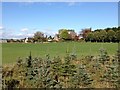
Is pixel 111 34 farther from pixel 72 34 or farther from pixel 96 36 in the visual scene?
pixel 72 34

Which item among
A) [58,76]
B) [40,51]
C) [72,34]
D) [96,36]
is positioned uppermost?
[72,34]

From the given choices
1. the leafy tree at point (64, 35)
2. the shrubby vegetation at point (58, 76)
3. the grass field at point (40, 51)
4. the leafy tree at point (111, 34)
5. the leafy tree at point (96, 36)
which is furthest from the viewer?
the leafy tree at point (64, 35)

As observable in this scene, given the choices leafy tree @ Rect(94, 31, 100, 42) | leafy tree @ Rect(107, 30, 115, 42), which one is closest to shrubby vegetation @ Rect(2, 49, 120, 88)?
leafy tree @ Rect(107, 30, 115, 42)

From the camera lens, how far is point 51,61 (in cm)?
1110

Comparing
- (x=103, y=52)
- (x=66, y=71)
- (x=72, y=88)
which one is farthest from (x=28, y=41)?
(x=72, y=88)

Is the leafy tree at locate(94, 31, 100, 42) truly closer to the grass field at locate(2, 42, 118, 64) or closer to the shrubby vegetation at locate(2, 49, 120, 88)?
the grass field at locate(2, 42, 118, 64)

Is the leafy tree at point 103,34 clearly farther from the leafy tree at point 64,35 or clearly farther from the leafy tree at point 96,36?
the leafy tree at point 64,35

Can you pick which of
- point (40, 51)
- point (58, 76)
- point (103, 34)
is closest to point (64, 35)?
point (103, 34)

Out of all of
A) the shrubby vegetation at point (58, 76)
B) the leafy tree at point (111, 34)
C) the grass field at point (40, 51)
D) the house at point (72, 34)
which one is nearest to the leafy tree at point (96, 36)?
the leafy tree at point (111, 34)

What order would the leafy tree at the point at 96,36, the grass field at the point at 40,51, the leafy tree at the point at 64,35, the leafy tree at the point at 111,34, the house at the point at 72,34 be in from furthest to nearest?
the house at the point at 72,34, the leafy tree at the point at 64,35, the leafy tree at the point at 96,36, the leafy tree at the point at 111,34, the grass field at the point at 40,51

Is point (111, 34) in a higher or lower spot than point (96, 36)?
higher

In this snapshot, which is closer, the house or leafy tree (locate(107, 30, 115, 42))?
leafy tree (locate(107, 30, 115, 42))

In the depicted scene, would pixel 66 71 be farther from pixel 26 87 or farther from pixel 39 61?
pixel 26 87

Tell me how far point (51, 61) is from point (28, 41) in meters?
22.2
